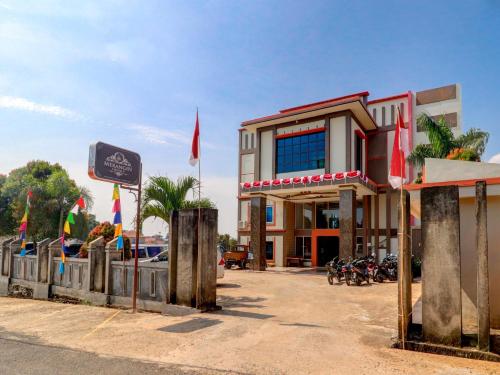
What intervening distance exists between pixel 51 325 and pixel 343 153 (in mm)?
17347

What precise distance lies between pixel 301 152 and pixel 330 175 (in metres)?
3.86

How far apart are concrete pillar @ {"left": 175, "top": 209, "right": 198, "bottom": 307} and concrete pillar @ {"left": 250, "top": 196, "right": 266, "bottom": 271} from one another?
1305 centimetres

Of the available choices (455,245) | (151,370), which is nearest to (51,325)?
(151,370)

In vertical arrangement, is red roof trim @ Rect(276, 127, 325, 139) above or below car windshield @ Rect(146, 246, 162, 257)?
above

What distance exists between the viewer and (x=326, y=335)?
→ 6898 mm

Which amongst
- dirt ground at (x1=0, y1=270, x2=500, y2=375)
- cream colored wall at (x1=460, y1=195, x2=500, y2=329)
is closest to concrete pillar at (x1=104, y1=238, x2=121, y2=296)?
dirt ground at (x1=0, y1=270, x2=500, y2=375)

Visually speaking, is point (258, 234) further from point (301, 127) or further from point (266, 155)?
point (301, 127)

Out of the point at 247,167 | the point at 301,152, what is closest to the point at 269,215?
the point at 301,152

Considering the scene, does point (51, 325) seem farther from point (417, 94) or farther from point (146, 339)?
point (417, 94)

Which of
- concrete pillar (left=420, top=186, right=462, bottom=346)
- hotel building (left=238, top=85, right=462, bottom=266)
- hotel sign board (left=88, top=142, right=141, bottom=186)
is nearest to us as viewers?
concrete pillar (left=420, top=186, right=462, bottom=346)

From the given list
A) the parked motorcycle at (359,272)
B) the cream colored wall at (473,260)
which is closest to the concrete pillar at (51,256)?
the parked motorcycle at (359,272)

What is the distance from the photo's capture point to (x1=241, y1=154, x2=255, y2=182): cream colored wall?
31.1 metres

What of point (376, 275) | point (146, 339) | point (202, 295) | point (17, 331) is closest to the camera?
point (146, 339)

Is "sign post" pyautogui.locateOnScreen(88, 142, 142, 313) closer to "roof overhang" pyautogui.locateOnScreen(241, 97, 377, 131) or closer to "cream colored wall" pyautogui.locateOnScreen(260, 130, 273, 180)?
"roof overhang" pyautogui.locateOnScreen(241, 97, 377, 131)
